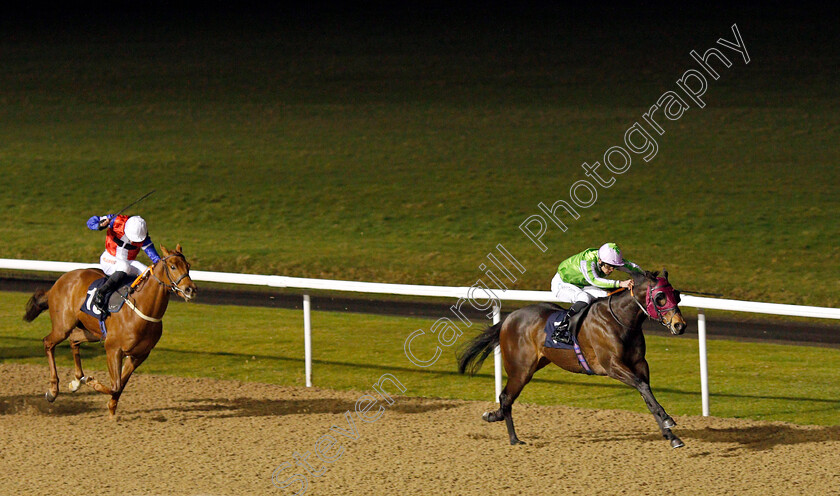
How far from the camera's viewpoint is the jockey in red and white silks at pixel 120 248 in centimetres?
811

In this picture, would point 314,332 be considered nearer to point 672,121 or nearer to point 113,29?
point 672,121

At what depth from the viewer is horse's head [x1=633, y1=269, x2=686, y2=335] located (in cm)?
650

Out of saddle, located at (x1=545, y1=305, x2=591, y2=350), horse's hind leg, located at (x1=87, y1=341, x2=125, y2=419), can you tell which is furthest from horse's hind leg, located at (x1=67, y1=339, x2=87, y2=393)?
saddle, located at (x1=545, y1=305, x2=591, y2=350)

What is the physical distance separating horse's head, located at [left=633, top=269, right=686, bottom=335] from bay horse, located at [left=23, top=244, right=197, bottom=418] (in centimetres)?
297

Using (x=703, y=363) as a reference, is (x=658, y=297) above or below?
above

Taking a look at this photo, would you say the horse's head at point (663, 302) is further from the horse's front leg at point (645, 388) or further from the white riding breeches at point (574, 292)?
the white riding breeches at point (574, 292)

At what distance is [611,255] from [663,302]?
59 centimetres

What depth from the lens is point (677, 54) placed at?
27188 mm

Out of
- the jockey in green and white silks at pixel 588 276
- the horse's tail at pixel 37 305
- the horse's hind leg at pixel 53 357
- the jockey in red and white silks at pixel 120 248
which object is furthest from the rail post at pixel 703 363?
the horse's tail at pixel 37 305

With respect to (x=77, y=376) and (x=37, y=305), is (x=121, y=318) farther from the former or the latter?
(x=37, y=305)

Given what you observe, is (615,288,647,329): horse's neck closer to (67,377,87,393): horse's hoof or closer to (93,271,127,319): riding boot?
(93,271,127,319): riding boot

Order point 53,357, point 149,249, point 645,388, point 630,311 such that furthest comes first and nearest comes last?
point 53,357, point 149,249, point 630,311, point 645,388

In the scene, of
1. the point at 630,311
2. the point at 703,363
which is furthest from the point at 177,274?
the point at 703,363

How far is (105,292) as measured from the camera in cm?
809
